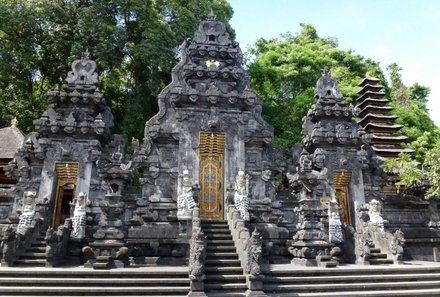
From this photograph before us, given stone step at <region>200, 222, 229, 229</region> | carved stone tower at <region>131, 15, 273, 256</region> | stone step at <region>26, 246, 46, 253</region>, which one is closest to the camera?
stone step at <region>26, 246, 46, 253</region>

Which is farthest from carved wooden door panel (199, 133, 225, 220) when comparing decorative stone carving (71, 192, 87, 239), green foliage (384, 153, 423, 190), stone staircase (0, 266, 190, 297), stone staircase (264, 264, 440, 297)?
green foliage (384, 153, 423, 190)

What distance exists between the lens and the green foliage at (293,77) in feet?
82.5

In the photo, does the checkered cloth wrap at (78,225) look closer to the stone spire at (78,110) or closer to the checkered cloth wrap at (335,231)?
the stone spire at (78,110)

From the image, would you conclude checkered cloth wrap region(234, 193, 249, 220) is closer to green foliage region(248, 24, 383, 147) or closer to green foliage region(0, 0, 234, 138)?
green foliage region(248, 24, 383, 147)

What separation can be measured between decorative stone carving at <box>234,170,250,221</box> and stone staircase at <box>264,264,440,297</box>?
2844 millimetres

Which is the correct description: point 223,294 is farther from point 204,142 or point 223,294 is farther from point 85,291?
point 204,142

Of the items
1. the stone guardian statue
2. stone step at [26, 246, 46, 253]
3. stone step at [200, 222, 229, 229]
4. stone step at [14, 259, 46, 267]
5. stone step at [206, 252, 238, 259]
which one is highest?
the stone guardian statue

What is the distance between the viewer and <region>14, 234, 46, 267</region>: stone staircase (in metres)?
10.6

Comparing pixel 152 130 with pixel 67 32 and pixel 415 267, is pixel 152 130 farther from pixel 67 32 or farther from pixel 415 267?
pixel 67 32

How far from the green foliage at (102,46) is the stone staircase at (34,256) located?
1171 centimetres

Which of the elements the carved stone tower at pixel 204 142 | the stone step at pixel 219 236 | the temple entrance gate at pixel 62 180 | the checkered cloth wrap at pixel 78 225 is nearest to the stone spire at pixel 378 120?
the carved stone tower at pixel 204 142

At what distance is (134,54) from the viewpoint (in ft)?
77.0

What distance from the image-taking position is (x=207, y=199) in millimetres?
14453

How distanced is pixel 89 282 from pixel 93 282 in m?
0.09
